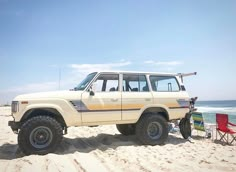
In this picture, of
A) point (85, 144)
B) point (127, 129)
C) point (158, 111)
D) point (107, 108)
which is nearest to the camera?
point (107, 108)

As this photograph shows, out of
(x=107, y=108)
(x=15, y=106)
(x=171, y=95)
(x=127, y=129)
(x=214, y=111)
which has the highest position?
(x=171, y=95)

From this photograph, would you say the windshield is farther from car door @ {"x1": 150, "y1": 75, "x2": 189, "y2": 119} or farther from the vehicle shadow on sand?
car door @ {"x1": 150, "y1": 75, "x2": 189, "y2": 119}

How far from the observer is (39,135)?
23.0 ft

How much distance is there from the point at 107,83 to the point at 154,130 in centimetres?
221

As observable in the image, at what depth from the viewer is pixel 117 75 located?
27.8ft

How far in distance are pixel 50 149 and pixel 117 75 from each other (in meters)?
3.06

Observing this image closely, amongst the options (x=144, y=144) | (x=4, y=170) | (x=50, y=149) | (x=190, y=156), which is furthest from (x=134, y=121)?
(x=4, y=170)

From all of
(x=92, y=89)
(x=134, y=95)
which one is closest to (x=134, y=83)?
(x=134, y=95)

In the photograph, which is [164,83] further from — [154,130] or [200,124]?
[200,124]

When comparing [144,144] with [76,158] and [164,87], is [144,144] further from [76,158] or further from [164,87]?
[76,158]

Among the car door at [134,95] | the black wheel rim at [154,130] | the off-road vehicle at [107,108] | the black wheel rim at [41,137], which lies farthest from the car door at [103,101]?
the black wheel rim at [154,130]

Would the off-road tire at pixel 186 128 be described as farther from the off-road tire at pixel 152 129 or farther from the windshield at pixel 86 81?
the windshield at pixel 86 81

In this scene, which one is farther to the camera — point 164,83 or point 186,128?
point 186,128

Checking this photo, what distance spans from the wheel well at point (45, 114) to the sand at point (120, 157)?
86cm
